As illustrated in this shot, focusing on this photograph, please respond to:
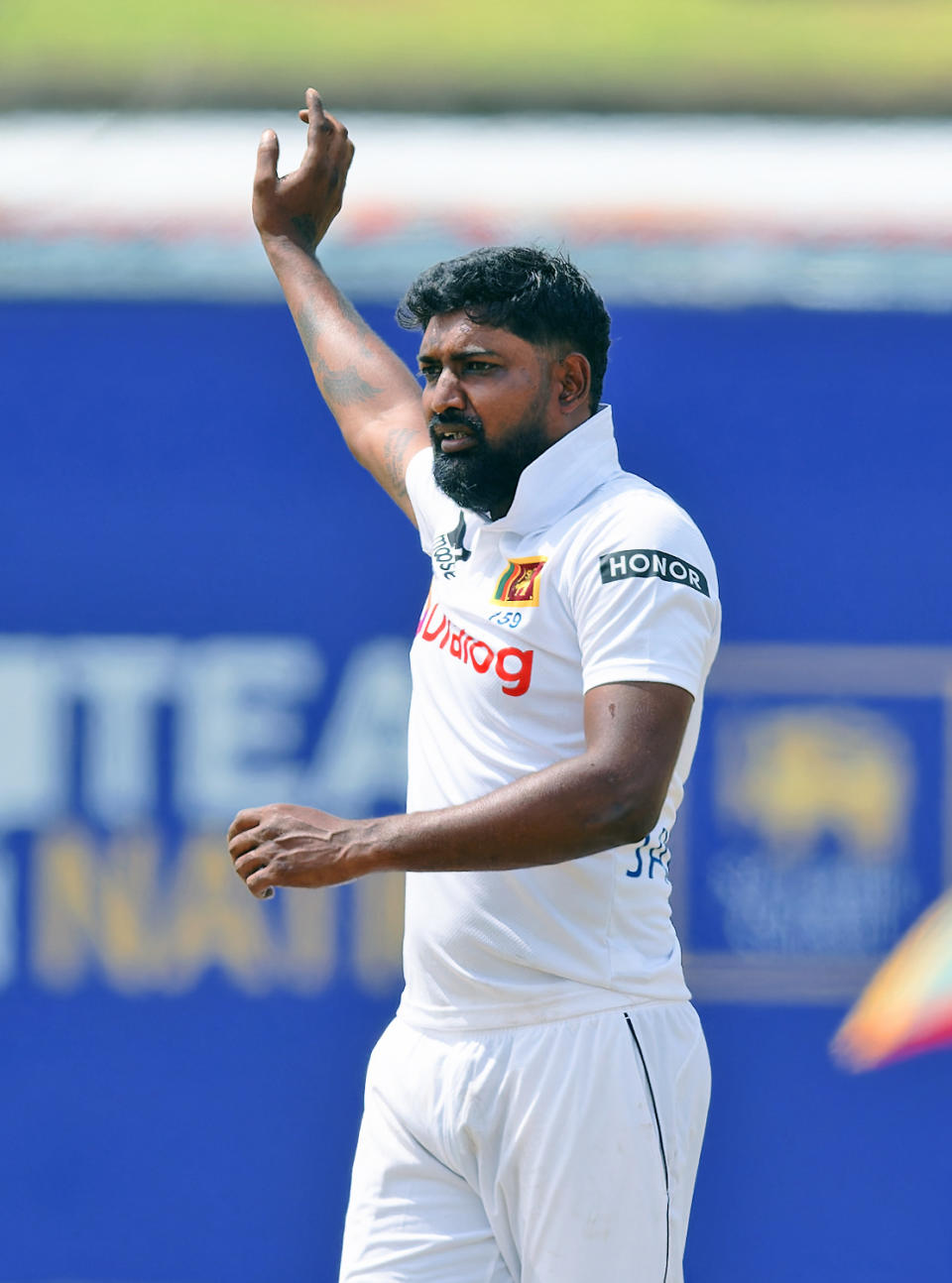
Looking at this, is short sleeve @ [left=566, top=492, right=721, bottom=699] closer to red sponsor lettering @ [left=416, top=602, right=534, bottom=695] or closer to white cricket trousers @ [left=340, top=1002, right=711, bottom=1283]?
red sponsor lettering @ [left=416, top=602, right=534, bottom=695]

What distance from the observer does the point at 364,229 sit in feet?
9.68

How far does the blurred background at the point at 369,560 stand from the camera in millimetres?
2920

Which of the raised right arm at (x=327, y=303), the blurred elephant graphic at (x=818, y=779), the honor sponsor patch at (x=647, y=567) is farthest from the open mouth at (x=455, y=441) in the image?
the blurred elephant graphic at (x=818, y=779)

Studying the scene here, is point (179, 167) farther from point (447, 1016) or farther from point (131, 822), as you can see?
point (447, 1016)

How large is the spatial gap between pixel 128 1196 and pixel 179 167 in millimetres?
1747

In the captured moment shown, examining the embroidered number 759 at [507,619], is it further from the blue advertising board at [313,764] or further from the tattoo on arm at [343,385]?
the blue advertising board at [313,764]

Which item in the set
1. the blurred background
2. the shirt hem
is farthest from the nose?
the blurred background

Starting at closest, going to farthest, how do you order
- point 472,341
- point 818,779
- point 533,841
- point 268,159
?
point 533,841 → point 472,341 → point 268,159 → point 818,779

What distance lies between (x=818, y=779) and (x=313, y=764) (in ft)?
2.78

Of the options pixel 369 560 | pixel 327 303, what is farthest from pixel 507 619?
pixel 369 560

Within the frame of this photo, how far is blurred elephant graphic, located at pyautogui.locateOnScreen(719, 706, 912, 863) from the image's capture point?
9.61 feet

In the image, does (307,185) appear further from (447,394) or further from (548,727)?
(548,727)

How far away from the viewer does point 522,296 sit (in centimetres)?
192

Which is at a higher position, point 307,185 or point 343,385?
point 307,185
